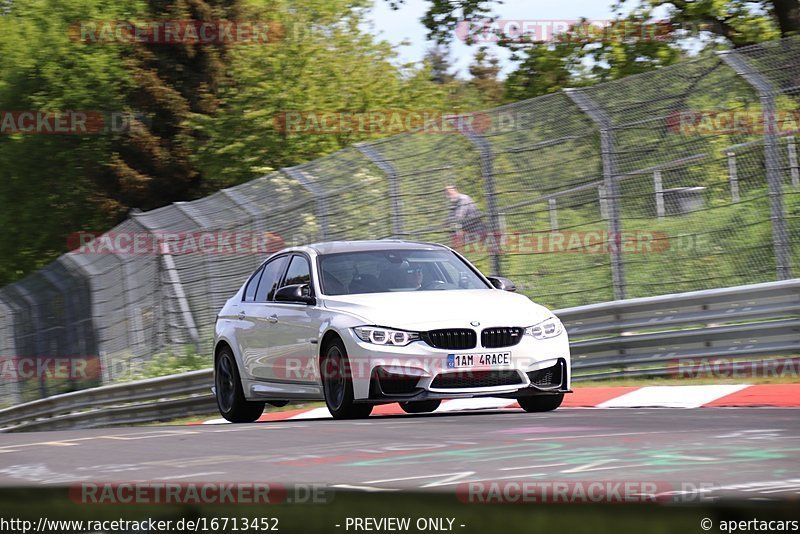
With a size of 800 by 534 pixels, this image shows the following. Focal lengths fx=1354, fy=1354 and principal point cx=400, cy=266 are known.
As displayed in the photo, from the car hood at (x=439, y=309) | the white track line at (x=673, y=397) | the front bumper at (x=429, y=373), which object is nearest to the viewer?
the front bumper at (x=429, y=373)

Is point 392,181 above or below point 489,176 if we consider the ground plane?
above

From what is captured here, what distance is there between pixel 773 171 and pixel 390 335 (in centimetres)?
423

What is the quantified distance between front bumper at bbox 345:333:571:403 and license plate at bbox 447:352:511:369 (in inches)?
0.6

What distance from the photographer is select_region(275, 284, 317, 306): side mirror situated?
1055 cm

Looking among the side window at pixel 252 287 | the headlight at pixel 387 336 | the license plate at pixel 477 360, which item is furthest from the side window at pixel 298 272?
the license plate at pixel 477 360

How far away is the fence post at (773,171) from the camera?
11.8 m

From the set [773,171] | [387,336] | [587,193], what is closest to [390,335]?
[387,336]

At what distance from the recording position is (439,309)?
384 inches

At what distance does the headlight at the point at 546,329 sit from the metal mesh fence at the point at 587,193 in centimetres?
294

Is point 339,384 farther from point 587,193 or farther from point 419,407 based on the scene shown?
point 587,193

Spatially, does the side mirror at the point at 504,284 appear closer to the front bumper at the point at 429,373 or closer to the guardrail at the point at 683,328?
the front bumper at the point at 429,373

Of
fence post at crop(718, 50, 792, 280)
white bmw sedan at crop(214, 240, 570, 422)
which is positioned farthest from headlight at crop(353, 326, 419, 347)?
fence post at crop(718, 50, 792, 280)

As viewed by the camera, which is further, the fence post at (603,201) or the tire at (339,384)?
the fence post at (603,201)

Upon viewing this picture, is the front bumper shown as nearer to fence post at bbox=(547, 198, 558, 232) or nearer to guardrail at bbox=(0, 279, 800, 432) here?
guardrail at bbox=(0, 279, 800, 432)
